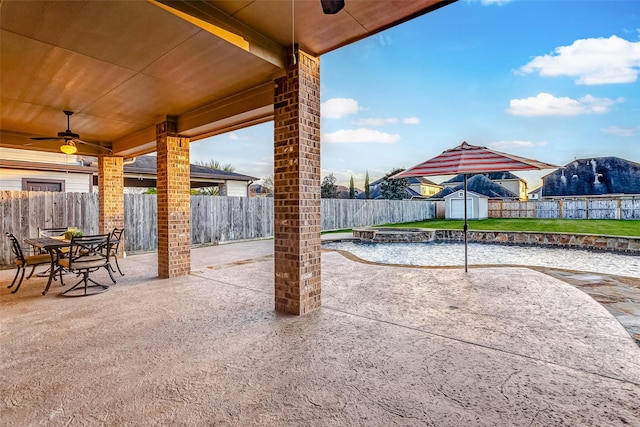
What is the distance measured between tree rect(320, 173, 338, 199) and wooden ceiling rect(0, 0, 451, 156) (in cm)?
2391

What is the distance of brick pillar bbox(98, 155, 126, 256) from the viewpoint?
791cm

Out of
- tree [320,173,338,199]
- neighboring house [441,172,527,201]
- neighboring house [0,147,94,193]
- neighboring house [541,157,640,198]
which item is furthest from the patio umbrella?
neighboring house [441,172,527,201]

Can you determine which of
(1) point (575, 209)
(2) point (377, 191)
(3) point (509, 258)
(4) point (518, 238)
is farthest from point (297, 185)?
(2) point (377, 191)

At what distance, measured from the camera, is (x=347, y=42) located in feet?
11.0

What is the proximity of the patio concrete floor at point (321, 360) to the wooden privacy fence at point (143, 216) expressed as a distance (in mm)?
3769

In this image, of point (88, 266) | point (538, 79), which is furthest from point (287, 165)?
point (538, 79)

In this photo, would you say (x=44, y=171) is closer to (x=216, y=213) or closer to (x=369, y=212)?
(x=216, y=213)

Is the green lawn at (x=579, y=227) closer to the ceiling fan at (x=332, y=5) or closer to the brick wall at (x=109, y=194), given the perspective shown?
the ceiling fan at (x=332, y=5)

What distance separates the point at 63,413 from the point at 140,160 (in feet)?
45.5

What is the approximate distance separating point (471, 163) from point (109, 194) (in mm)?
8621

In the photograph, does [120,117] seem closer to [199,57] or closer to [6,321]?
[199,57]

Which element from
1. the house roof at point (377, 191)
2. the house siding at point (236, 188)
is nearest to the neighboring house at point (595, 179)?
the house roof at point (377, 191)

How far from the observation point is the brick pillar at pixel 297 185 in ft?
11.6

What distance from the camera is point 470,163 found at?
18.2 feet
